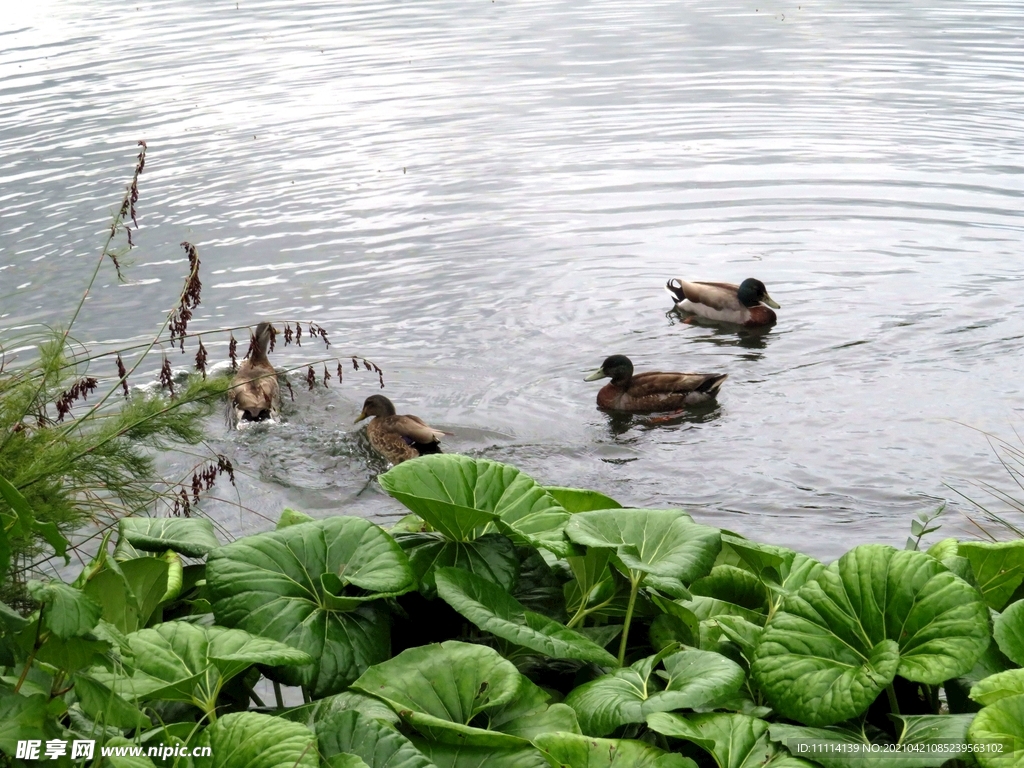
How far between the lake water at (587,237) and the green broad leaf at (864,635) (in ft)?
11.6

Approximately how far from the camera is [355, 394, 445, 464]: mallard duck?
25.4 ft

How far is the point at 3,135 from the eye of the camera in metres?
17.3

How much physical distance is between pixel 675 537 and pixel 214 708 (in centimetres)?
144

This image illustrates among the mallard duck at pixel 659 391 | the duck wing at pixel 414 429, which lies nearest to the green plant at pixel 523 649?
the duck wing at pixel 414 429

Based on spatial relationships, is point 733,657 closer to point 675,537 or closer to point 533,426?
point 675,537

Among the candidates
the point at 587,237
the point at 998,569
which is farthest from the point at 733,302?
the point at 998,569

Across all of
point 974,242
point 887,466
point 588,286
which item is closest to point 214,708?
point 887,466

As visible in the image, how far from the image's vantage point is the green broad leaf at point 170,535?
133 inches

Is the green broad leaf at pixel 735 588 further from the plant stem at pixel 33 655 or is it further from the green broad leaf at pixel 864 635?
the plant stem at pixel 33 655

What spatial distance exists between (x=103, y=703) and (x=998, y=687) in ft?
6.82

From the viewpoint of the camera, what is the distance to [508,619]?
3.12 m

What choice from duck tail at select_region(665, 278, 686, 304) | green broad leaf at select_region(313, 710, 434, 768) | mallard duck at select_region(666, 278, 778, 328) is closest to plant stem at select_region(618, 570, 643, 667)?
green broad leaf at select_region(313, 710, 434, 768)

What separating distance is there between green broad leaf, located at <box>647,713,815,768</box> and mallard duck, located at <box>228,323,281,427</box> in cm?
585

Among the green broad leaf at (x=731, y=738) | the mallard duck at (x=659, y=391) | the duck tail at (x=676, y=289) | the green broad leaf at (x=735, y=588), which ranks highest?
the green broad leaf at (x=731, y=738)
